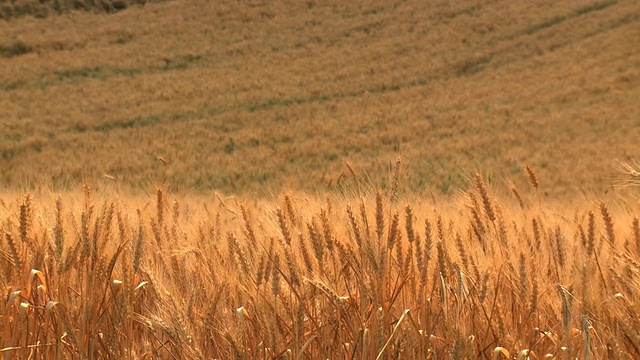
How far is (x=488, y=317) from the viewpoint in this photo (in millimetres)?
1472

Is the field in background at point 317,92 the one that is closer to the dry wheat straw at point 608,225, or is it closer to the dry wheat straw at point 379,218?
the dry wheat straw at point 608,225

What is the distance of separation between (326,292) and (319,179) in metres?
11.7

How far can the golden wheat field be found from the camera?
1.47 m

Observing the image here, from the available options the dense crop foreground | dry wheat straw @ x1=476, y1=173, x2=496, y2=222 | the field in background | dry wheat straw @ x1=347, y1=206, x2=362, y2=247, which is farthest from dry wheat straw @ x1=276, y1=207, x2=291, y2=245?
the field in background

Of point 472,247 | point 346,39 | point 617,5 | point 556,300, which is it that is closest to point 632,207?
point 472,247

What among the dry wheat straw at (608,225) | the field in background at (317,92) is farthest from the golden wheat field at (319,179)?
the field in background at (317,92)

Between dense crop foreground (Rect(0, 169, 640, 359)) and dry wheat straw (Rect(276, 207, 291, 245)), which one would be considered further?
dry wheat straw (Rect(276, 207, 291, 245))

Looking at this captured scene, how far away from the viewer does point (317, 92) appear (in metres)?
22.8

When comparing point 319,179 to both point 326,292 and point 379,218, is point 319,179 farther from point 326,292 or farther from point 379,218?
point 326,292

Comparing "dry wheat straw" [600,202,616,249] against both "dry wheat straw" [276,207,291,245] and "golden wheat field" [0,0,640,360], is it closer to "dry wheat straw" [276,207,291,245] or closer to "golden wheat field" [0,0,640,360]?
"golden wheat field" [0,0,640,360]

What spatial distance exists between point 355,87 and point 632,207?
70.6 ft

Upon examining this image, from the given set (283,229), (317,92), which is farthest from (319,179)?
(283,229)

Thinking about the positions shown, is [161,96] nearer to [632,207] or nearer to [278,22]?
[278,22]

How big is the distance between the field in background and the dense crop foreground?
8245 millimetres
